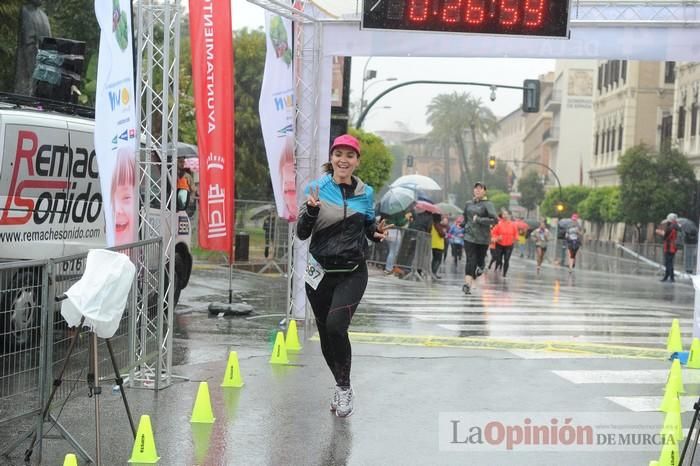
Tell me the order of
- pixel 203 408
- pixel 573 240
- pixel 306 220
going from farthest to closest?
1. pixel 573 240
2. pixel 306 220
3. pixel 203 408

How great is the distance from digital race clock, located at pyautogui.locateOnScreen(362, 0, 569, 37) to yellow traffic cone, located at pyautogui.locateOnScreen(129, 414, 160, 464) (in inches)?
246

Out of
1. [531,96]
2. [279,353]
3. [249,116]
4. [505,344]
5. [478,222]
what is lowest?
[505,344]

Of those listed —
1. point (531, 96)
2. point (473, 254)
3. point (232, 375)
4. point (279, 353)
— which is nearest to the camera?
point (232, 375)

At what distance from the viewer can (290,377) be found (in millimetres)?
9148

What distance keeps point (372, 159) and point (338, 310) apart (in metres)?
36.1

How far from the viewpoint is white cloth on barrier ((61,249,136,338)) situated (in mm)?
5621

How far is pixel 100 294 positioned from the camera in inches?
224

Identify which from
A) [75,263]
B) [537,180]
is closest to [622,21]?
[75,263]

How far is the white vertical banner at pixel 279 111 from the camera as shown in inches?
442

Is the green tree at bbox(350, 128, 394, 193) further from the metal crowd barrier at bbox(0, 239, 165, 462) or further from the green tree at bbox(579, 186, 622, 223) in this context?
the metal crowd barrier at bbox(0, 239, 165, 462)

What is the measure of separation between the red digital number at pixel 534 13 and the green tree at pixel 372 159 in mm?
31178

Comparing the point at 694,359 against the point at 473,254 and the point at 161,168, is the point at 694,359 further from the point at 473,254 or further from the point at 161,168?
the point at 473,254

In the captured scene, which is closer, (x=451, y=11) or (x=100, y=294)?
(x=100, y=294)

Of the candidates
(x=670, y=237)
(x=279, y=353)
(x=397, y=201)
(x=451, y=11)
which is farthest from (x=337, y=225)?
(x=670, y=237)
